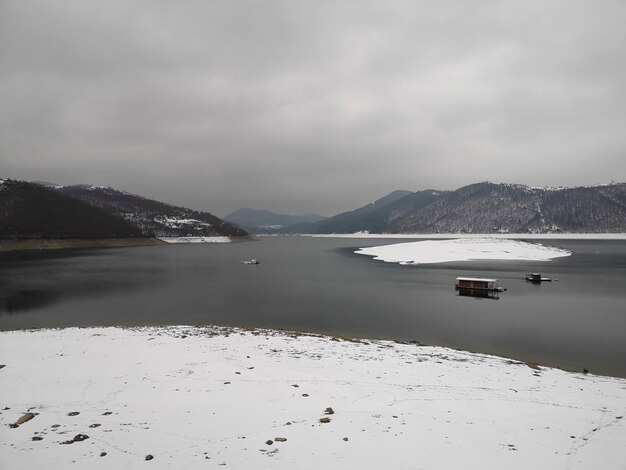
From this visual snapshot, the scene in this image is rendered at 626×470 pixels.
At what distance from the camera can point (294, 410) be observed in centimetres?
941

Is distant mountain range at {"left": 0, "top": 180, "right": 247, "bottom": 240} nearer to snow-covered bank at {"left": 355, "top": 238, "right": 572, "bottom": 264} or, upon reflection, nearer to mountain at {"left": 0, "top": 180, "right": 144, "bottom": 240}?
mountain at {"left": 0, "top": 180, "right": 144, "bottom": 240}

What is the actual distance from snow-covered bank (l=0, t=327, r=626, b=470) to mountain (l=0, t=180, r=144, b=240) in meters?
157

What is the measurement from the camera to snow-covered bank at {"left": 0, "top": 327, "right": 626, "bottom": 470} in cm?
718

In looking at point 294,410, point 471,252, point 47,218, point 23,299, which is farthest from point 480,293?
point 47,218

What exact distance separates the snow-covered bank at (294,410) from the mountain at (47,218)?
157 metres

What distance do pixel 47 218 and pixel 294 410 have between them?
184 metres

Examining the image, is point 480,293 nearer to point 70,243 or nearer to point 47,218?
point 70,243

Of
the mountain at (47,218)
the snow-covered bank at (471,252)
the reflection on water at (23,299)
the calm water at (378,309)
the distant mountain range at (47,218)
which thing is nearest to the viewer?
the calm water at (378,309)

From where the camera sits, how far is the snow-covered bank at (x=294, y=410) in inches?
283

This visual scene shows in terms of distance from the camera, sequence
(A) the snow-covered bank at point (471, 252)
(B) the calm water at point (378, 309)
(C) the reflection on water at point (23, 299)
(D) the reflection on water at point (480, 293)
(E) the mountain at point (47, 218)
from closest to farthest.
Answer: (B) the calm water at point (378, 309) < (C) the reflection on water at point (23, 299) < (D) the reflection on water at point (480, 293) < (A) the snow-covered bank at point (471, 252) < (E) the mountain at point (47, 218)

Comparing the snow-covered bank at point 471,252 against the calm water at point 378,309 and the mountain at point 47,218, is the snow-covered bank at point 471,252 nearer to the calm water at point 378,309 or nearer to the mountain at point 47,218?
the calm water at point 378,309

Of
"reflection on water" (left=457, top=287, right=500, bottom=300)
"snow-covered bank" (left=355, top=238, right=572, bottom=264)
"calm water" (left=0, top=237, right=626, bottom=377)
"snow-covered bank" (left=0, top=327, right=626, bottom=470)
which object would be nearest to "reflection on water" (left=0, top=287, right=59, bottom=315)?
"calm water" (left=0, top=237, right=626, bottom=377)

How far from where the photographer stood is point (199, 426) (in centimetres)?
838

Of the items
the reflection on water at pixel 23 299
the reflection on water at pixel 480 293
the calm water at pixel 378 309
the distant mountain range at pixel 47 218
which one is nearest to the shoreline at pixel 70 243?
the distant mountain range at pixel 47 218
